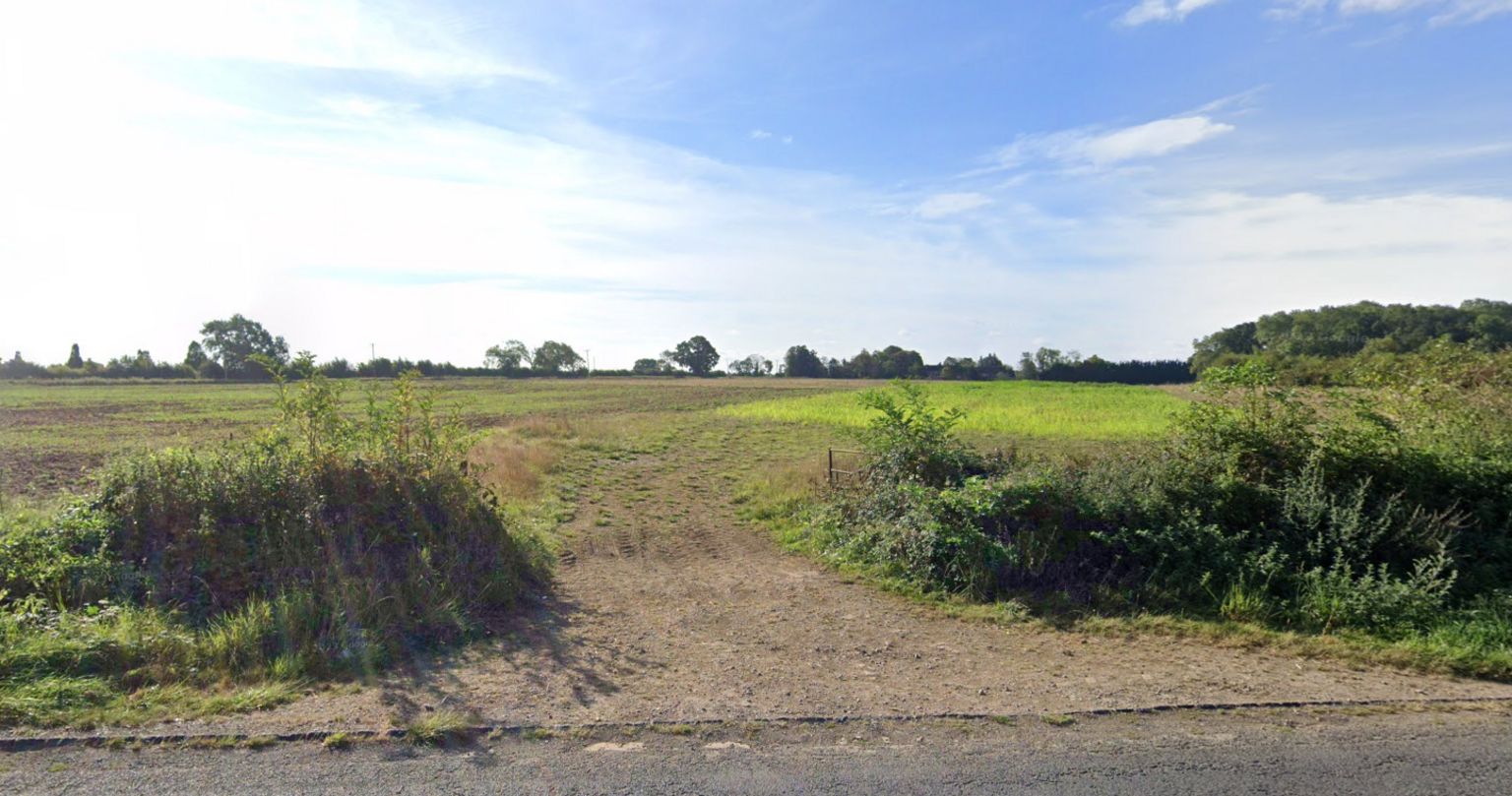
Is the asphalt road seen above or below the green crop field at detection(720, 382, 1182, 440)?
below

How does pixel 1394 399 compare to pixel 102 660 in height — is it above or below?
above

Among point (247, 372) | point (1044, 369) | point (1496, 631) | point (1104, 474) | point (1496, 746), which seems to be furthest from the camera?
point (1044, 369)

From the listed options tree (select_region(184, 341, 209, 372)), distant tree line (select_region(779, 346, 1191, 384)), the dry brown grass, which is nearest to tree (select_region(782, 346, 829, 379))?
distant tree line (select_region(779, 346, 1191, 384))

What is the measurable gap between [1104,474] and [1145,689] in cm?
412

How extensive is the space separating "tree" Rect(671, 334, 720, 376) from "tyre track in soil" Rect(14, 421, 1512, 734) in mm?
120677

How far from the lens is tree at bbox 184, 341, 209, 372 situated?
8436 cm

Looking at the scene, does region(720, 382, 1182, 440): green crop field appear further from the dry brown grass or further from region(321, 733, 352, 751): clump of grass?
region(321, 733, 352, 751): clump of grass

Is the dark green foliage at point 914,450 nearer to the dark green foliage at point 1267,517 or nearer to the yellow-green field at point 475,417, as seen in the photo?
the dark green foliage at point 1267,517

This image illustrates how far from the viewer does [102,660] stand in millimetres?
5070

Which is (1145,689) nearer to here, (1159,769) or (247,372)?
(1159,769)

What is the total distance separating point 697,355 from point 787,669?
4935 inches

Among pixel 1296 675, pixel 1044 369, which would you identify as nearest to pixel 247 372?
pixel 1044 369

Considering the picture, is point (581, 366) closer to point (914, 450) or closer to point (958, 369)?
point (958, 369)

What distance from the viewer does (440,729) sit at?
Answer: 4.11 metres
